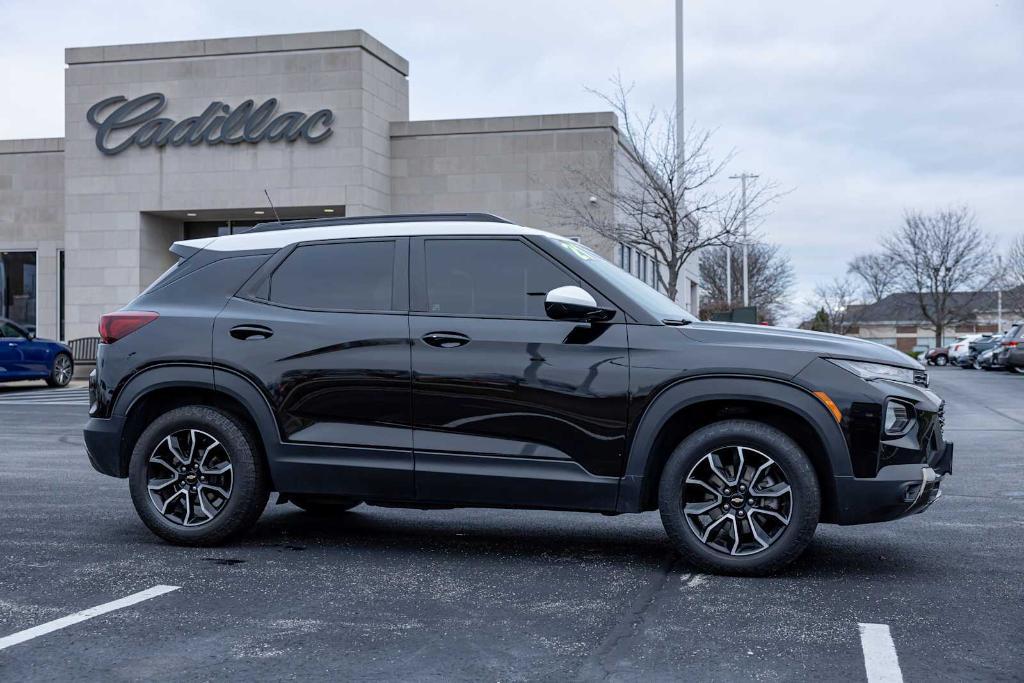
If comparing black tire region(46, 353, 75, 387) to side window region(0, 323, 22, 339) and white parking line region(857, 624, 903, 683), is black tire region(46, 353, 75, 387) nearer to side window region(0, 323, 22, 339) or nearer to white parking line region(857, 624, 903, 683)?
side window region(0, 323, 22, 339)

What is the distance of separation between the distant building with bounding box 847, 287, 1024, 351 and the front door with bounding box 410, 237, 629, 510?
82.6 m

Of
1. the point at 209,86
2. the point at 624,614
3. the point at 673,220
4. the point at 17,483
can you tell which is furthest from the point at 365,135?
the point at 624,614

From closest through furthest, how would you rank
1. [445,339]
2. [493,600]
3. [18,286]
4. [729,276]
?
[493,600]
[445,339]
[18,286]
[729,276]

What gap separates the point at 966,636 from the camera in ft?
15.4

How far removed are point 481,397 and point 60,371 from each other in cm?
2141

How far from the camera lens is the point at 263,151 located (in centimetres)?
3070

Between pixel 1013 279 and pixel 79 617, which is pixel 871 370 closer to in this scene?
pixel 79 617

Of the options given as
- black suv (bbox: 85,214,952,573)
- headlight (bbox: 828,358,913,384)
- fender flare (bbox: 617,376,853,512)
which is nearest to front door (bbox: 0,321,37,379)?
black suv (bbox: 85,214,952,573)

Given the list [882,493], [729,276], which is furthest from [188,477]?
[729,276]

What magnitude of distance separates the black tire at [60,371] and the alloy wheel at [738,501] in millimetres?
21772

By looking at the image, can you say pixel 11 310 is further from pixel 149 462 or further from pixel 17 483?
pixel 149 462

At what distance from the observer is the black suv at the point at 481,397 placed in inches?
224

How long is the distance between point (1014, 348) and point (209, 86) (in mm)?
26714

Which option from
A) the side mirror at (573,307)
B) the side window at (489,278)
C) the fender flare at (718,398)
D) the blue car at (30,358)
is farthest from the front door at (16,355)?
the fender flare at (718,398)
